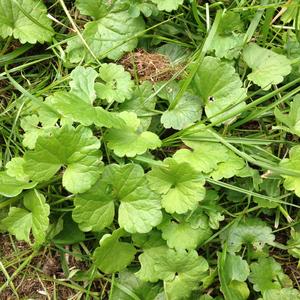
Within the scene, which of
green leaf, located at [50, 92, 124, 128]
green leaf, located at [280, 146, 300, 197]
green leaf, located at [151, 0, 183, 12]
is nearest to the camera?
green leaf, located at [50, 92, 124, 128]

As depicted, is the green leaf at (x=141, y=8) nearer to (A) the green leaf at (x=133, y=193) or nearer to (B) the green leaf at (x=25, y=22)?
(B) the green leaf at (x=25, y=22)

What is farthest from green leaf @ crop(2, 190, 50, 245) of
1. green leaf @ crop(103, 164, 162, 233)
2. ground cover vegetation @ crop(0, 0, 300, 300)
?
green leaf @ crop(103, 164, 162, 233)

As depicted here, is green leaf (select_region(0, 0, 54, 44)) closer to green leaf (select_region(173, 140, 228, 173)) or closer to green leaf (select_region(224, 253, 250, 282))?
green leaf (select_region(173, 140, 228, 173))

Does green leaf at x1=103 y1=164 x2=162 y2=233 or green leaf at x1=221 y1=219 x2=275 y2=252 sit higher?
green leaf at x1=103 y1=164 x2=162 y2=233

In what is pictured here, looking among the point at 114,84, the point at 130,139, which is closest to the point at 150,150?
the point at 130,139

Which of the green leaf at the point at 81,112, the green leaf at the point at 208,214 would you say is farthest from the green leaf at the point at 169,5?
the green leaf at the point at 208,214
